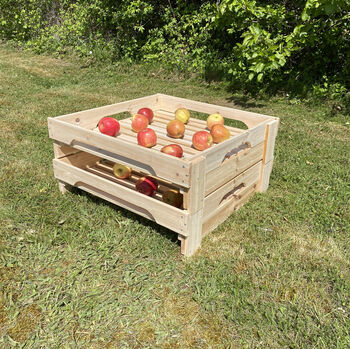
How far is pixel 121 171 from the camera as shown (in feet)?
9.89

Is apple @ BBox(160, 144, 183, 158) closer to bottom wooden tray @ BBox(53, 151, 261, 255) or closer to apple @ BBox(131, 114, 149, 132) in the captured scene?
bottom wooden tray @ BBox(53, 151, 261, 255)

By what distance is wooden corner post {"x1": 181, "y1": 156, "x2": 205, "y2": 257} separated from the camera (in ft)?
7.24

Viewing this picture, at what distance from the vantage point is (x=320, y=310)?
2.07 metres

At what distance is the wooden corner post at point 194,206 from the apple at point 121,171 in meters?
0.86

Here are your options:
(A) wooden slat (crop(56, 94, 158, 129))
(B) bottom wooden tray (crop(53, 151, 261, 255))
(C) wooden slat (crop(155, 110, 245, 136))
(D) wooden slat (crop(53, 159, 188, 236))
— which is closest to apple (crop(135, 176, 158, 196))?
(B) bottom wooden tray (crop(53, 151, 261, 255))

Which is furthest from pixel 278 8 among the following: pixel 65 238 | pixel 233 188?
pixel 65 238

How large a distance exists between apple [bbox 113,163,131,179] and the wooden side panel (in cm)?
99

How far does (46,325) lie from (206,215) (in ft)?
3.82

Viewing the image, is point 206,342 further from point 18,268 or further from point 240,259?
point 18,268

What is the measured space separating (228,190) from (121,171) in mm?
885

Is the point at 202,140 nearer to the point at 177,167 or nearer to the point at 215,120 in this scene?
the point at 215,120

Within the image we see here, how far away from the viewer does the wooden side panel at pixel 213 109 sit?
3.18 meters

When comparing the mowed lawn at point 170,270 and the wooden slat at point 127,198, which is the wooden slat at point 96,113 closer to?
the wooden slat at point 127,198

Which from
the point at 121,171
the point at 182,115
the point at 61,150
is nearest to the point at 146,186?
the point at 121,171
